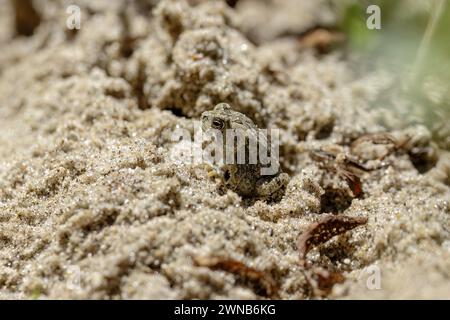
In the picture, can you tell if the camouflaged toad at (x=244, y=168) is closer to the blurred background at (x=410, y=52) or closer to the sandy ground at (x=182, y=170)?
the sandy ground at (x=182, y=170)

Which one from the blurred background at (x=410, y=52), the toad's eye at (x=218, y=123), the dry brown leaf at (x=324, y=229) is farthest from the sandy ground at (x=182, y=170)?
the toad's eye at (x=218, y=123)

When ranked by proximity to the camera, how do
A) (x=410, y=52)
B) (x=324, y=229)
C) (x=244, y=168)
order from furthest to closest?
(x=410, y=52)
(x=244, y=168)
(x=324, y=229)

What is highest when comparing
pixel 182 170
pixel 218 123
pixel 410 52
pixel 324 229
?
pixel 410 52

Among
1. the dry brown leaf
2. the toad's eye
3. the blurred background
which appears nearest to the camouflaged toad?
the toad's eye

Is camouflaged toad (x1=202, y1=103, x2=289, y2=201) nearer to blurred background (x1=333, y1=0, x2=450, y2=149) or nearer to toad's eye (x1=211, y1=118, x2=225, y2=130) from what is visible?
toad's eye (x1=211, y1=118, x2=225, y2=130)

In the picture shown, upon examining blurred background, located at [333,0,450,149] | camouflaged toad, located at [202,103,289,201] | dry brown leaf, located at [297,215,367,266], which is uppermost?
blurred background, located at [333,0,450,149]

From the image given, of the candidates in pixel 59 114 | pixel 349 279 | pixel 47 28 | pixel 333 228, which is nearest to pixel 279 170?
pixel 333 228

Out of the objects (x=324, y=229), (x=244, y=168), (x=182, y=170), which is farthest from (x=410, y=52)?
(x=182, y=170)

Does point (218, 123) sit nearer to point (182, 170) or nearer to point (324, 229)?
point (182, 170)
